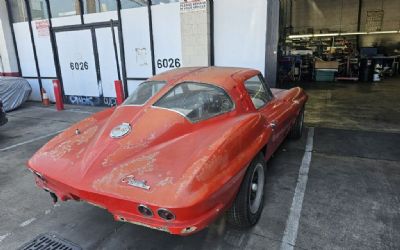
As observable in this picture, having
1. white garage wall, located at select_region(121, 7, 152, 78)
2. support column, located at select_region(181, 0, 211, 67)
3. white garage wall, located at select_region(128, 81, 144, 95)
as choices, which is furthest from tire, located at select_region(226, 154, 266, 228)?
white garage wall, located at select_region(128, 81, 144, 95)

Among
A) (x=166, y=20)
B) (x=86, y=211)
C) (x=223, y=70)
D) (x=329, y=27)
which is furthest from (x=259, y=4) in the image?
(x=329, y=27)

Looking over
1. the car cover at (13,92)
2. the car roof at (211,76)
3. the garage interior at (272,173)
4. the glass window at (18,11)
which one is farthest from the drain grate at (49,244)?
the glass window at (18,11)

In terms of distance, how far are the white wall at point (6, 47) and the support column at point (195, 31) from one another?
270 inches

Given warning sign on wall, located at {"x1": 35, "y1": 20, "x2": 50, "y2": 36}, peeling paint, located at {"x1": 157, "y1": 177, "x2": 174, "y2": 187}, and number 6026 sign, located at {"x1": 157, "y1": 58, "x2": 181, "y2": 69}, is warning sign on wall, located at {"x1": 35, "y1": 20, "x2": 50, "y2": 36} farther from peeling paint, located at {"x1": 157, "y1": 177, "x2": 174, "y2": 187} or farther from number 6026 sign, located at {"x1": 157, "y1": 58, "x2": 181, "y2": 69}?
peeling paint, located at {"x1": 157, "y1": 177, "x2": 174, "y2": 187}

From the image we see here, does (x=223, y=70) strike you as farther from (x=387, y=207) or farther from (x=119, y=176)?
(x=387, y=207)

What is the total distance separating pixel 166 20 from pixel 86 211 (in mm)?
5516

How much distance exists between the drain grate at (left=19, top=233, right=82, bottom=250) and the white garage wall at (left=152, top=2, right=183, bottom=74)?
5.35 meters

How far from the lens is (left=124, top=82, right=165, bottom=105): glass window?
2.98 meters

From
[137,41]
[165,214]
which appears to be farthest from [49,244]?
[137,41]

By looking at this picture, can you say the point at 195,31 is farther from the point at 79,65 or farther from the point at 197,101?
the point at 197,101

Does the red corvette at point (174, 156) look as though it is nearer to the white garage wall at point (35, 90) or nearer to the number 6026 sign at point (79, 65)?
the number 6026 sign at point (79, 65)

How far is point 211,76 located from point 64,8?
7.67 meters

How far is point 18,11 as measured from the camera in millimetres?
9734

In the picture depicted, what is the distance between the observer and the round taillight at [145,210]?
1.94 m
